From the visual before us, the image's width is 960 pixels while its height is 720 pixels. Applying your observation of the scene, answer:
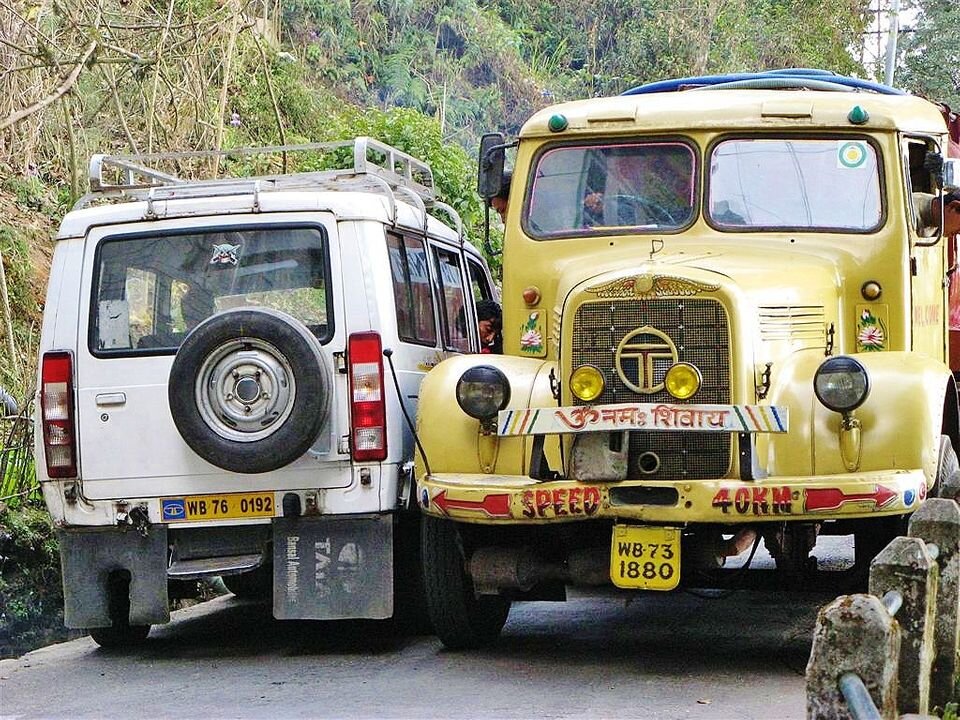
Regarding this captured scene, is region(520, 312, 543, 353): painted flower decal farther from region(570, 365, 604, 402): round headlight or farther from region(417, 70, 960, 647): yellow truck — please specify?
region(570, 365, 604, 402): round headlight

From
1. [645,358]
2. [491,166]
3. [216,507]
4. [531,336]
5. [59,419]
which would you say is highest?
[491,166]

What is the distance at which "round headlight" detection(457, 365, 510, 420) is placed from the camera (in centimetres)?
708

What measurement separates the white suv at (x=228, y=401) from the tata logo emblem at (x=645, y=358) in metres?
1.32

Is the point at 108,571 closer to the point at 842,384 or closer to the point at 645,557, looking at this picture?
the point at 645,557

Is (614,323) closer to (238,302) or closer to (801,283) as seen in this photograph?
(801,283)

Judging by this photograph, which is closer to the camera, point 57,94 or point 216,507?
point 216,507

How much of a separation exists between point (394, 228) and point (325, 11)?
16.9 m

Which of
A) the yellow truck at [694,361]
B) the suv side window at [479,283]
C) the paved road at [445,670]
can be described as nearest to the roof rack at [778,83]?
the yellow truck at [694,361]

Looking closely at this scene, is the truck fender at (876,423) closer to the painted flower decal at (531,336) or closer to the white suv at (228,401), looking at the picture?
the painted flower decal at (531,336)

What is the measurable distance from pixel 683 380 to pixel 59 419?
318 centimetres

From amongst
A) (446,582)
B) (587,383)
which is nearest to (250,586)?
(446,582)

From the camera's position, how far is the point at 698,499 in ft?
21.6

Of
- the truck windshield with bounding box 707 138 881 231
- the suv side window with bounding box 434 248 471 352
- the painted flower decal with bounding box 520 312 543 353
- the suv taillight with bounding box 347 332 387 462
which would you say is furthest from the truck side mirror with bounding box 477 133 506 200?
the suv taillight with bounding box 347 332 387 462

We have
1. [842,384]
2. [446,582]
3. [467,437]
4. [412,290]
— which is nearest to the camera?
[842,384]
